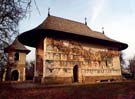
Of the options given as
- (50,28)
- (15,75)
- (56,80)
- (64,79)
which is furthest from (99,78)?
(15,75)

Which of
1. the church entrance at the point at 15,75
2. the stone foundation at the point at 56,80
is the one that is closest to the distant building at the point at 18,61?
the church entrance at the point at 15,75

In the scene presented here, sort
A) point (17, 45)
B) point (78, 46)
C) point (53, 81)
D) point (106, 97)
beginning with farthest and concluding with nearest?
1. point (17, 45)
2. point (78, 46)
3. point (53, 81)
4. point (106, 97)

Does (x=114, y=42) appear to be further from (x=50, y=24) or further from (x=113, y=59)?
(x=50, y=24)

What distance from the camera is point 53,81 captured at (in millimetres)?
16250

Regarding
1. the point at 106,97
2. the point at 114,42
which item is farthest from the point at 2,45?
the point at 114,42

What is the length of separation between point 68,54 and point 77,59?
4.00 feet

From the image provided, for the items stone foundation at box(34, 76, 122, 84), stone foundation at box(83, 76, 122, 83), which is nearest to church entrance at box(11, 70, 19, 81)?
stone foundation at box(34, 76, 122, 84)

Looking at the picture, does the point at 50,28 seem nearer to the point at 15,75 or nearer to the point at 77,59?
the point at 77,59

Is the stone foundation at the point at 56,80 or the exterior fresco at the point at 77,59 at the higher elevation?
the exterior fresco at the point at 77,59

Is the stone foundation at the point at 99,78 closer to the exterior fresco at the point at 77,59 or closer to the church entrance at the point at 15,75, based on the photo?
the exterior fresco at the point at 77,59

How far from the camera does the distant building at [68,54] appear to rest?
54.6 ft

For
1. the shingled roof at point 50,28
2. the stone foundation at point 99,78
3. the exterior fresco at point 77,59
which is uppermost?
the shingled roof at point 50,28

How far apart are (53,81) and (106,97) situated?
28.6 ft

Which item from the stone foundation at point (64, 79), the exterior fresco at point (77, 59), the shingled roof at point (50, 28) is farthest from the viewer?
the shingled roof at point (50, 28)
